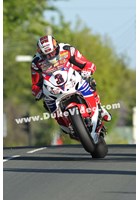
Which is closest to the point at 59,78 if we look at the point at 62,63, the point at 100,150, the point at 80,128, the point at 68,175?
the point at 62,63

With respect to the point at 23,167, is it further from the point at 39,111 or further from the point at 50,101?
the point at 39,111

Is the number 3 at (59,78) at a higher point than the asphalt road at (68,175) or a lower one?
higher

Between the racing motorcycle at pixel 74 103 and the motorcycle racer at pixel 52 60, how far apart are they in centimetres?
6

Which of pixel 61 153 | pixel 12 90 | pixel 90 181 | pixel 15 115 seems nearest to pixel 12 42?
pixel 12 90

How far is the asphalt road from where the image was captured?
570 inches

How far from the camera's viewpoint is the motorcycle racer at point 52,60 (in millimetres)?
18875

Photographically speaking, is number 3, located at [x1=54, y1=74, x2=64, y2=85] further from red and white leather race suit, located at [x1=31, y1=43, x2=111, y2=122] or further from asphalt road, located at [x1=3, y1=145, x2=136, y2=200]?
asphalt road, located at [x1=3, y1=145, x2=136, y2=200]

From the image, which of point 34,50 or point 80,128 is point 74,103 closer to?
point 80,128

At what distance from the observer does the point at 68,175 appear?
1672 cm

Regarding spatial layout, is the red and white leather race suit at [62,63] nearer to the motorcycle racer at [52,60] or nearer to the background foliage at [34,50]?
the motorcycle racer at [52,60]

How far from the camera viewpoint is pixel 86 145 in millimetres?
19062

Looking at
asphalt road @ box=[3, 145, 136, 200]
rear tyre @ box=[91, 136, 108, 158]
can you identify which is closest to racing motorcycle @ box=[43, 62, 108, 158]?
rear tyre @ box=[91, 136, 108, 158]

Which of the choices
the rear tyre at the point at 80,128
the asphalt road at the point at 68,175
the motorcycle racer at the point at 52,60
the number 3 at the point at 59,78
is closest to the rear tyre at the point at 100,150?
the asphalt road at the point at 68,175

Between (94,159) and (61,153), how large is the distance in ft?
6.83
